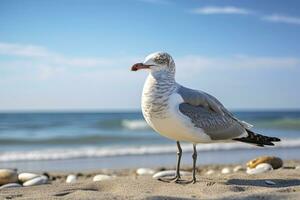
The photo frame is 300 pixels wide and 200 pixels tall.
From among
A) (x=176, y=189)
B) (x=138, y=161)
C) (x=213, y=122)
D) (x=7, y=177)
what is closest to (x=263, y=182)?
(x=213, y=122)

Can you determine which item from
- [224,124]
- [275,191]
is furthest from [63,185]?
[275,191]

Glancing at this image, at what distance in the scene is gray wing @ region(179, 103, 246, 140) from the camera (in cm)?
515

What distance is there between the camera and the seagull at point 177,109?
4988 millimetres

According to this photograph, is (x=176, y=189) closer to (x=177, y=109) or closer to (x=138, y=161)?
(x=177, y=109)

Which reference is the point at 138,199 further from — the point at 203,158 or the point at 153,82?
the point at 203,158

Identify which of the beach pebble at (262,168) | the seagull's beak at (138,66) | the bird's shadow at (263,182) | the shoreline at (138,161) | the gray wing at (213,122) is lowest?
the shoreline at (138,161)

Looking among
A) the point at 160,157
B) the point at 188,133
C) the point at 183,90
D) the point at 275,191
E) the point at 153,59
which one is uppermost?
the point at 153,59

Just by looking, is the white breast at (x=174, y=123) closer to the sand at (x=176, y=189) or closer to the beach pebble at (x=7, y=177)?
the sand at (x=176, y=189)

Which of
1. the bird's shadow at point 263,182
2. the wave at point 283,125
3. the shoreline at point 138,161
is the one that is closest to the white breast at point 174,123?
the bird's shadow at point 263,182

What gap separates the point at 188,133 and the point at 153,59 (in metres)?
0.83

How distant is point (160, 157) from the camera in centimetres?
1298

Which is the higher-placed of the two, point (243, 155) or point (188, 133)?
point (188, 133)

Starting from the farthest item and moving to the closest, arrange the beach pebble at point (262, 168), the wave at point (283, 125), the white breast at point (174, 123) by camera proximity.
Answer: the wave at point (283, 125) < the beach pebble at point (262, 168) < the white breast at point (174, 123)

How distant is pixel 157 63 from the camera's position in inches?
204
